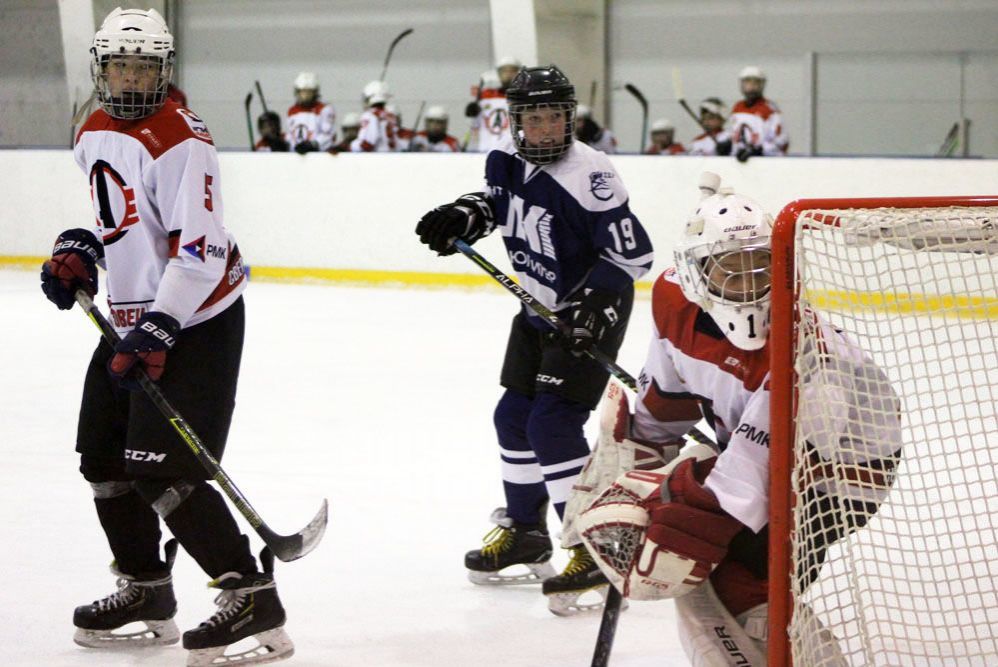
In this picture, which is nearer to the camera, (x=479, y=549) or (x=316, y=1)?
(x=479, y=549)

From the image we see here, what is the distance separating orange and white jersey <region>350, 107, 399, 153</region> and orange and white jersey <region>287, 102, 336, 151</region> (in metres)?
0.30

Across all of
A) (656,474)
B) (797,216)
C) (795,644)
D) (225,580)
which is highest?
(797,216)

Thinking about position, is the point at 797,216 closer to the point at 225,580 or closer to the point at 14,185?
the point at 225,580

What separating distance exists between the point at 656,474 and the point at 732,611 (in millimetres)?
230

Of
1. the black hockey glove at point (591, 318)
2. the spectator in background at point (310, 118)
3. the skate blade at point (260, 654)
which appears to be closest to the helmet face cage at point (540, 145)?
the black hockey glove at point (591, 318)

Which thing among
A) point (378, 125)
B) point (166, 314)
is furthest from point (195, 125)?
point (378, 125)

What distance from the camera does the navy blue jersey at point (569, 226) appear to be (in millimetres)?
3072

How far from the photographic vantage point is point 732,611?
204 centimetres

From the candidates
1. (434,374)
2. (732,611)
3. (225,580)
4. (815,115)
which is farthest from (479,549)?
(815,115)

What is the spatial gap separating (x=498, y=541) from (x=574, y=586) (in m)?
0.31

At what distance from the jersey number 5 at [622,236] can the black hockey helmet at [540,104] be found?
21cm

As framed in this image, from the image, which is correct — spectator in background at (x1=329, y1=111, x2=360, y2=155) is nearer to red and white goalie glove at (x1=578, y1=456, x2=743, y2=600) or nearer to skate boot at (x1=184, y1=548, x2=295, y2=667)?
skate boot at (x1=184, y1=548, x2=295, y2=667)

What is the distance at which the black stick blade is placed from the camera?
8.54 feet

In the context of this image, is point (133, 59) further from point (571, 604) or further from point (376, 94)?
point (376, 94)
